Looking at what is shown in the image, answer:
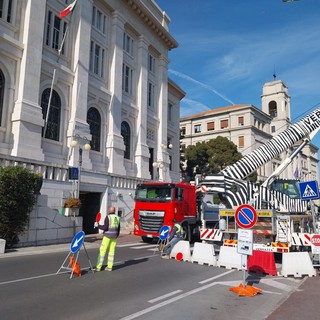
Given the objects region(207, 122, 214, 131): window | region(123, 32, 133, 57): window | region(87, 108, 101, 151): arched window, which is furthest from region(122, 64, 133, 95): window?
region(207, 122, 214, 131): window

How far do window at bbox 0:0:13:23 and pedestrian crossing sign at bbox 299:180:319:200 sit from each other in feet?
57.5

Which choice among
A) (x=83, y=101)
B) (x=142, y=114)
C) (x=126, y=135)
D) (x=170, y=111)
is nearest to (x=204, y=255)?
(x=83, y=101)

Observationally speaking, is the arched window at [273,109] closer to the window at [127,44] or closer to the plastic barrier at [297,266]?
the window at [127,44]

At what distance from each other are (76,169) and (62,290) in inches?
494

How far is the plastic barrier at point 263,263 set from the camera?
32.6 ft

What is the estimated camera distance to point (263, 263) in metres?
10.2

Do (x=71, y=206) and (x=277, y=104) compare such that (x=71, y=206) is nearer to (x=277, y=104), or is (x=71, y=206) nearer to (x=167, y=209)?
(x=167, y=209)

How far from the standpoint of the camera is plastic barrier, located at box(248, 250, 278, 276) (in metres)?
9.95

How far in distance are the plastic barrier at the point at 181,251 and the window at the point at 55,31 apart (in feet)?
51.2

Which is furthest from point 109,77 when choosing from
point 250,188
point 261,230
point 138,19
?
point 261,230

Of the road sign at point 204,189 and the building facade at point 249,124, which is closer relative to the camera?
the road sign at point 204,189

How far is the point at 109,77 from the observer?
2681cm

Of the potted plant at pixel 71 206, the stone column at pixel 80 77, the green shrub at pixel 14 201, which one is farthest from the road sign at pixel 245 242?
the stone column at pixel 80 77

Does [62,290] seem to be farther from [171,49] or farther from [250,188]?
[171,49]
